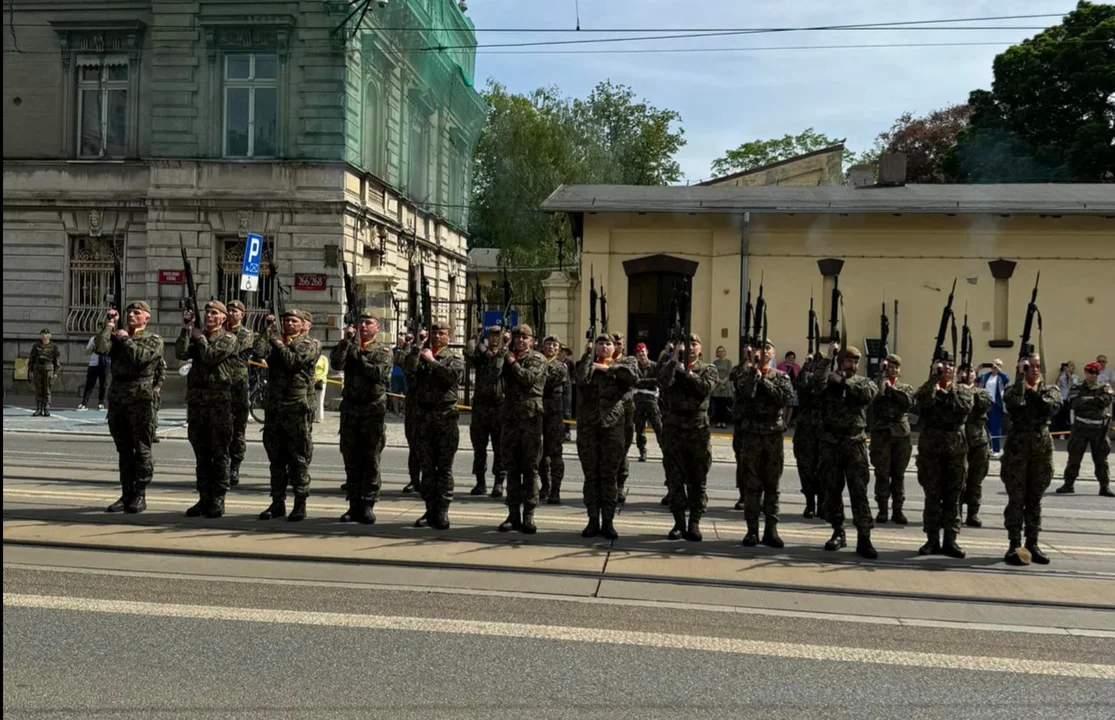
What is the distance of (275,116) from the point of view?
23250 millimetres

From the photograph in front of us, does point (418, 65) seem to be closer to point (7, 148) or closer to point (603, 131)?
point (7, 148)

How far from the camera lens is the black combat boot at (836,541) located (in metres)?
8.28

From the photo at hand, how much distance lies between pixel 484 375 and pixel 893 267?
45.0 feet

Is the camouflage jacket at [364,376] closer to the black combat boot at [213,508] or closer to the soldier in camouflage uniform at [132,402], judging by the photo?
the black combat boot at [213,508]

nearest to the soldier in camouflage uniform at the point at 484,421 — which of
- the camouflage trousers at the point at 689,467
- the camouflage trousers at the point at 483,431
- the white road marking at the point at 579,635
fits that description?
the camouflage trousers at the point at 483,431

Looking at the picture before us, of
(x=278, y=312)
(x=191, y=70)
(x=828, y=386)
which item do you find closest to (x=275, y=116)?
(x=191, y=70)

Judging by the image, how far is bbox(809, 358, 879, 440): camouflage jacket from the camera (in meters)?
8.40

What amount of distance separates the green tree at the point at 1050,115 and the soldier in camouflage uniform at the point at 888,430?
2944 cm

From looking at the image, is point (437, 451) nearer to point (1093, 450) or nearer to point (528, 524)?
point (528, 524)

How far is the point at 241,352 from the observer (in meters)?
9.52

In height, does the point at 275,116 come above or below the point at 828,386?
above

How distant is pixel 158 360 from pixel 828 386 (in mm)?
6072

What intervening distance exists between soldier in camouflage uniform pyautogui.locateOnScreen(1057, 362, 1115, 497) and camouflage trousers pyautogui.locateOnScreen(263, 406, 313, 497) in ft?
31.9

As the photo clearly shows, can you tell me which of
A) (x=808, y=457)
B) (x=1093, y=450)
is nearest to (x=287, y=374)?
(x=808, y=457)
